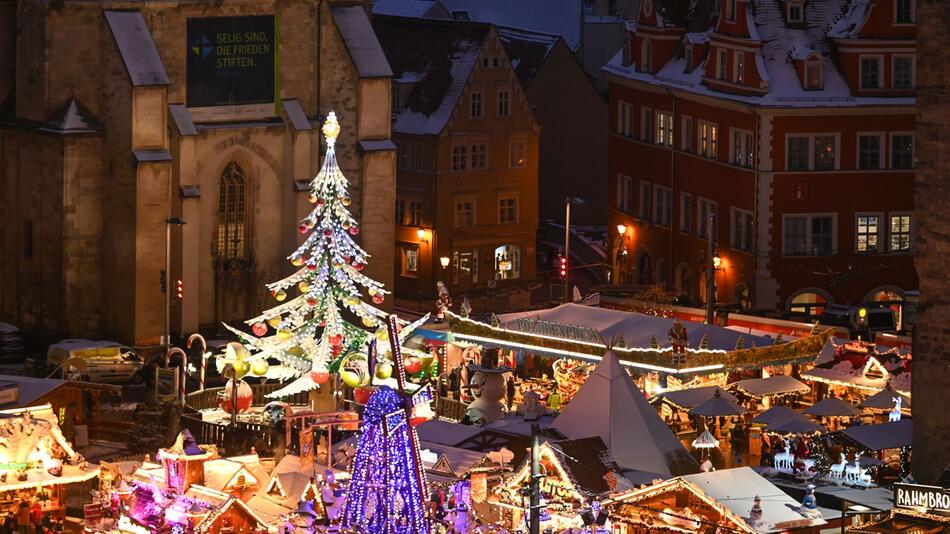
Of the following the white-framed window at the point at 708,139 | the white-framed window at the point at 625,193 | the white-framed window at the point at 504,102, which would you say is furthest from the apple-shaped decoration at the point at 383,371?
the white-framed window at the point at 504,102

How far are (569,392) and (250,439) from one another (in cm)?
1031

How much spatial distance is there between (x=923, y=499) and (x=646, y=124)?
56146 millimetres

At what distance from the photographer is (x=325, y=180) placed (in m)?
77.8

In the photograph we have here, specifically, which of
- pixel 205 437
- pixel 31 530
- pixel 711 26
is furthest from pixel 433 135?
pixel 31 530

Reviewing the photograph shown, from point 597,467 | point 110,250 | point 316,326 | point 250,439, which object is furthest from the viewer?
point 110,250

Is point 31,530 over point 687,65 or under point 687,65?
under

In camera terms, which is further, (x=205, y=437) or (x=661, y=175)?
(x=661, y=175)

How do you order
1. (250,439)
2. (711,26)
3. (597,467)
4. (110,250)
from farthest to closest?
(711,26) < (110,250) < (250,439) < (597,467)

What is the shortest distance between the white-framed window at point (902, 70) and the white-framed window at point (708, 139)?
22.1ft

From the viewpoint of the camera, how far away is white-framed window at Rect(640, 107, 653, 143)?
363 feet

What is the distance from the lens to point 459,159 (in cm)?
11338

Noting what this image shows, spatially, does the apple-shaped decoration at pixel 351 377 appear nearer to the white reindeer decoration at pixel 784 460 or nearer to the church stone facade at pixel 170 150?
the white reindeer decoration at pixel 784 460

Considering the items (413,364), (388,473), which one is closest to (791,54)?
(413,364)

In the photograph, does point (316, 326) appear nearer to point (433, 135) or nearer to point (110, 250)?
point (110, 250)
